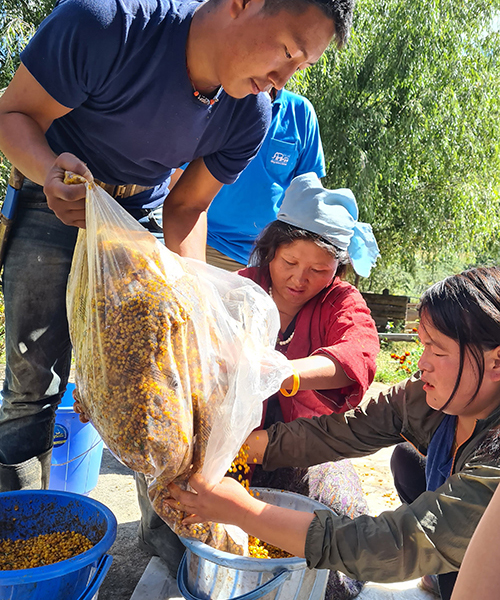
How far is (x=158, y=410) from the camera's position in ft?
3.93

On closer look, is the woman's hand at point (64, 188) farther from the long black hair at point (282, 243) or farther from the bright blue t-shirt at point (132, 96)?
the long black hair at point (282, 243)

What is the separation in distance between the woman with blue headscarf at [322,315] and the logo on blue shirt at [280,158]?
20.6 inches

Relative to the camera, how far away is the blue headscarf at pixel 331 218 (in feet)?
6.19

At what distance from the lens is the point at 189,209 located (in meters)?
1.74

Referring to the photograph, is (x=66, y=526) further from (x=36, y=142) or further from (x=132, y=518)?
(x=36, y=142)

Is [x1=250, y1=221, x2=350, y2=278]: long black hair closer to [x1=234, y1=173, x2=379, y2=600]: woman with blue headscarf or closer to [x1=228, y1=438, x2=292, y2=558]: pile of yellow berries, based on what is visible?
[x1=234, y1=173, x2=379, y2=600]: woman with blue headscarf

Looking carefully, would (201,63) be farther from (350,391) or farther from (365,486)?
(365,486)

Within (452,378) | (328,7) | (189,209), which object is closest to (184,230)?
(189,209)

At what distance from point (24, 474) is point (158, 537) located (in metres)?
0.45

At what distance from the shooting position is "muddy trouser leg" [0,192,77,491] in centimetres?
153

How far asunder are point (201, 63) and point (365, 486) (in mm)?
1914

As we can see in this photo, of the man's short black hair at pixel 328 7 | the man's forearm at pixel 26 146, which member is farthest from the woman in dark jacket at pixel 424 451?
the man's forearm at pixel 26 146

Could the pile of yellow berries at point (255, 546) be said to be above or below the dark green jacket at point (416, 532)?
below

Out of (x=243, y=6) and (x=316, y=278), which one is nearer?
(x=243, y=6)
